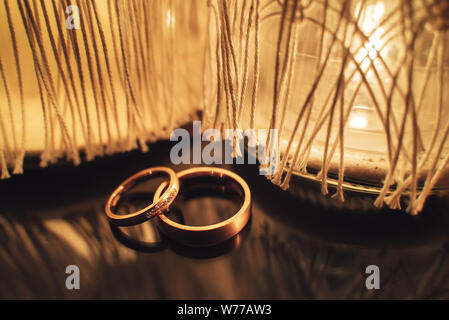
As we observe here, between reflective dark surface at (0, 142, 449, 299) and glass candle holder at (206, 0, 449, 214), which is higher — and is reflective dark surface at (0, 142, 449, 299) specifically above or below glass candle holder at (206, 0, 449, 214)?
below

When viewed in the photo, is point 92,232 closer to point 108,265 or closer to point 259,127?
point 108,265

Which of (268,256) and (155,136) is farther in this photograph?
(155,136)

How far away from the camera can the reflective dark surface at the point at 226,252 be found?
259 millimetres

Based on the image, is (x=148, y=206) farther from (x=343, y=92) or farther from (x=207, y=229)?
(x=343, y=92)

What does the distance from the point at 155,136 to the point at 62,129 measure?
110 millimetres

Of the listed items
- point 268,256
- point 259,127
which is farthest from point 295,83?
point 268,256

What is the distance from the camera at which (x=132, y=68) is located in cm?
34
